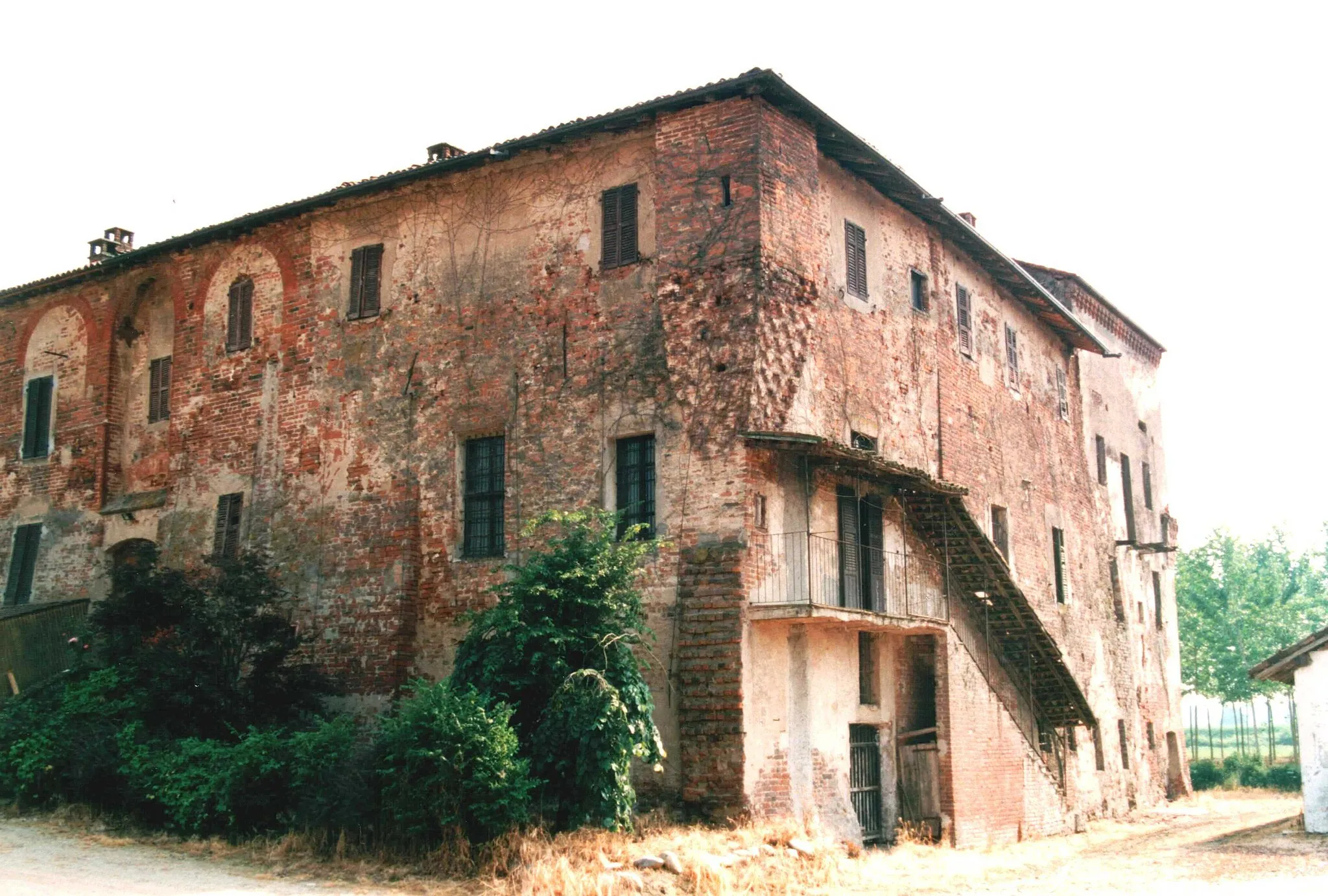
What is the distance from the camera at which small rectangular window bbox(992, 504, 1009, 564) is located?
23.9 m

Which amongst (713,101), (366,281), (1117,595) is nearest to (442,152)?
(366,281)

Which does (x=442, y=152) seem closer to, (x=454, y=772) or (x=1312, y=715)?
(x=454, y=772)

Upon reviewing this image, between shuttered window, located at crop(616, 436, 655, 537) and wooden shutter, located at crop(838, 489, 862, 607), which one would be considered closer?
shuttered window, located at crop(616, 436, 655, 537)

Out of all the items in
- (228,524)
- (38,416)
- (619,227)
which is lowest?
(228,524)

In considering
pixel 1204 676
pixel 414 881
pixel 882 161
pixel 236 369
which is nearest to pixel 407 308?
pixel 236 369

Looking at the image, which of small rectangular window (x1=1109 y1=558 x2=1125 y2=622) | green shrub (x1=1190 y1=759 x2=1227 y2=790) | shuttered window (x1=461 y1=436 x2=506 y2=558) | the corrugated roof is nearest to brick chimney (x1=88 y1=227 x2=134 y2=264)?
the corrugated roof

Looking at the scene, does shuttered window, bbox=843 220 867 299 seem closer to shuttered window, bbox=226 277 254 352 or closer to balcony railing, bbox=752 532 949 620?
balcony railing, bbox=752 532 949 620

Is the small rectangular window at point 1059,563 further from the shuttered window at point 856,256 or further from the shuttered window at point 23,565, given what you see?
the shuttered window at point 23,565

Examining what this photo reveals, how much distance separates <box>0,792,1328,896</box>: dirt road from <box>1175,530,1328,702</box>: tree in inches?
1041

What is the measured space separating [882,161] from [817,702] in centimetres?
839

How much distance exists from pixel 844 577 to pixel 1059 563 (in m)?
9.96

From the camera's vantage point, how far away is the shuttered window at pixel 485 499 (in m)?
19.2

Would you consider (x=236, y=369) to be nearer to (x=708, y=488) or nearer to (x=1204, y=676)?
(x=708, y=488)

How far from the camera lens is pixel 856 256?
2022cm
